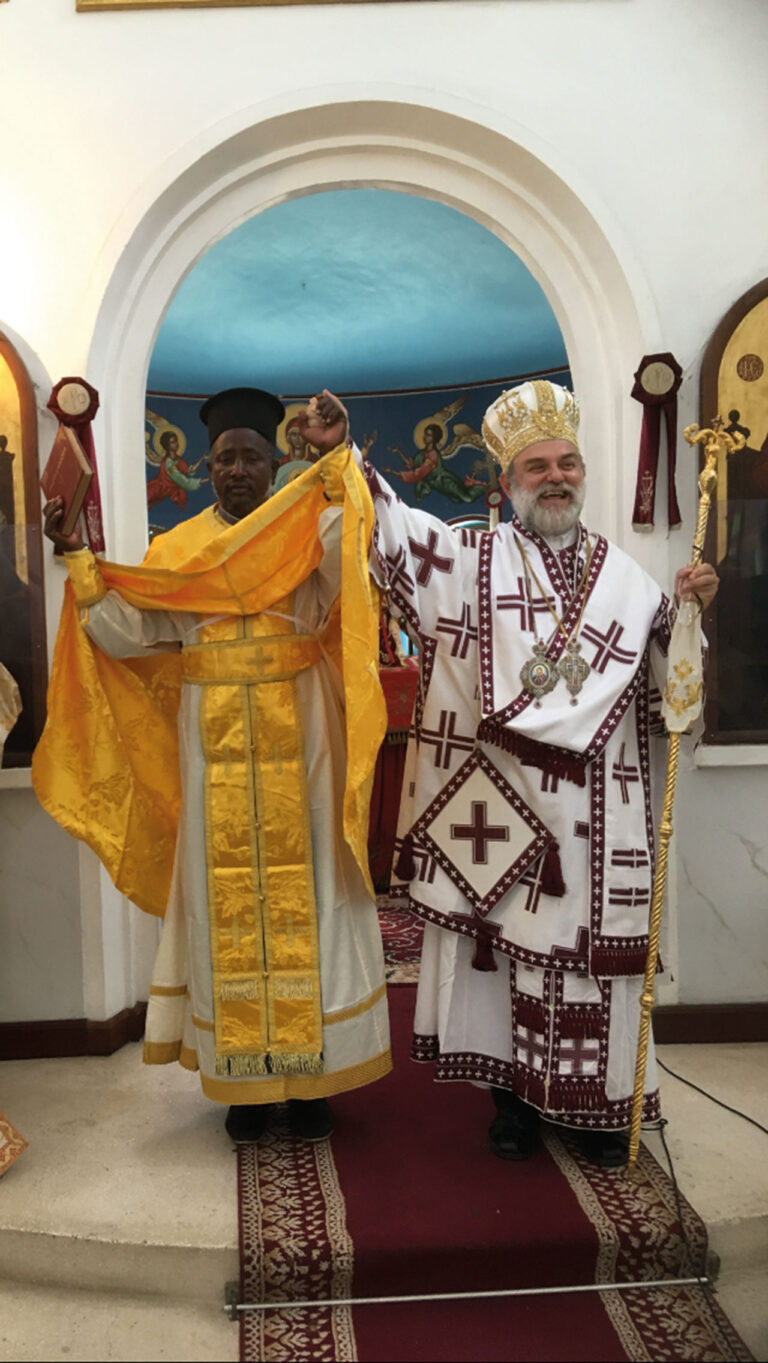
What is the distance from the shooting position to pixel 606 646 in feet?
8.69

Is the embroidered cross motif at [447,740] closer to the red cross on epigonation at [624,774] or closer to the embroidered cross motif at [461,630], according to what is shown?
the embroidered cross motif at [461,630]

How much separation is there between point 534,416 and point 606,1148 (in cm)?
202

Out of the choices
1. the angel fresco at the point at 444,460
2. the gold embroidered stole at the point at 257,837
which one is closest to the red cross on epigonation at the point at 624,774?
the gold embroidered stole at the point at 257,837

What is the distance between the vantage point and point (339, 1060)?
9.18 feet

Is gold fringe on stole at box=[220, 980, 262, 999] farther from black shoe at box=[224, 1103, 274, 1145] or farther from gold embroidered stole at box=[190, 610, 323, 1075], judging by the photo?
black shoe at box=[224, 1103, 274, 1145]

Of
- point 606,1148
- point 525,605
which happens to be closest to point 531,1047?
point 606,1148

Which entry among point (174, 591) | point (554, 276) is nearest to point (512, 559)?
point (174, 591)

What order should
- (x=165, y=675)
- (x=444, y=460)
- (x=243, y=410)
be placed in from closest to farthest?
(x=243, y=410), (x=165, y=675), (x=444, y=460)

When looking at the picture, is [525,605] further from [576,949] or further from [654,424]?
[654,424]

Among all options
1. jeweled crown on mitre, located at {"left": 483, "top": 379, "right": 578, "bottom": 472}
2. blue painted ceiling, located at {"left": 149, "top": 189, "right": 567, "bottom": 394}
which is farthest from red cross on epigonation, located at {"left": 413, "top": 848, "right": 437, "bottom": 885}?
blue painted ceiling, located at {"left": 149, "top": 189, "right": 567, "bottom": 394}

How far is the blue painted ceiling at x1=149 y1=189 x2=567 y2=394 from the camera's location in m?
6.77

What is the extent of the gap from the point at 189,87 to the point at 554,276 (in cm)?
149

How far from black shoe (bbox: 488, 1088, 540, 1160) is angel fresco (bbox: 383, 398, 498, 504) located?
8.44 meters

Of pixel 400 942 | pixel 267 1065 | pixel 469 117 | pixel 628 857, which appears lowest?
pixel 400 942
